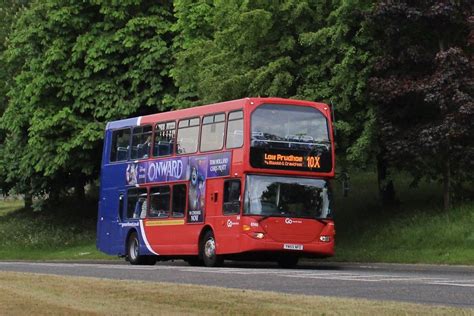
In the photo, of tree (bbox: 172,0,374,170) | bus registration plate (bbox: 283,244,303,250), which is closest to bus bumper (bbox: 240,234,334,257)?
bus registration plate (bbox: 283,244,303,250)

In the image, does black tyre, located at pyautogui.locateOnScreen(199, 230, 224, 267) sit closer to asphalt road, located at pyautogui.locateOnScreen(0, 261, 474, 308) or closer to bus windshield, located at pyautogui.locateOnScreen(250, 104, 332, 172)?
bus windshield, located at pyautogui.locateOnScreen(250, 104, 332, 172)

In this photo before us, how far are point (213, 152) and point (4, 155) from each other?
83.1 feet

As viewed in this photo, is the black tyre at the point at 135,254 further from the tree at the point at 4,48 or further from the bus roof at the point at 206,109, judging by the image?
the tree at the point at 4,48

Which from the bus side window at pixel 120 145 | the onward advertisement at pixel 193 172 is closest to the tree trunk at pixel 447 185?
the onward advertisement at pixel 193 172

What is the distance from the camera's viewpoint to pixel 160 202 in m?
29.9

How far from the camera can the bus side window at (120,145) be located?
105ft

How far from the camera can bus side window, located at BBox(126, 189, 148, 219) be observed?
30766 mm

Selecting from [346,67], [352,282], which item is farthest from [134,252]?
[352,282]

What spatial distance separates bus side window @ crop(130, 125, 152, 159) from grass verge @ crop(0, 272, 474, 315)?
43.3 feet

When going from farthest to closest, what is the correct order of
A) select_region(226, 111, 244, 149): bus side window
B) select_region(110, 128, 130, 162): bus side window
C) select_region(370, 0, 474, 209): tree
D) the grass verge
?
select_region(110, 128, 130, 162): bus side window
select_region(370, 0, 474, 209): tree
select_region(226, 111, 244, 149): bus side window
the grass verge

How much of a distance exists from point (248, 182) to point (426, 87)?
6.32 m

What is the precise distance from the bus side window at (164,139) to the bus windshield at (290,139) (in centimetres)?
410

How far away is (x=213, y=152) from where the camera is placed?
27125mm

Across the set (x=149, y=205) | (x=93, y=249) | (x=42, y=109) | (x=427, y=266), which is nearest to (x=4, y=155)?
(x=42, y=109)
